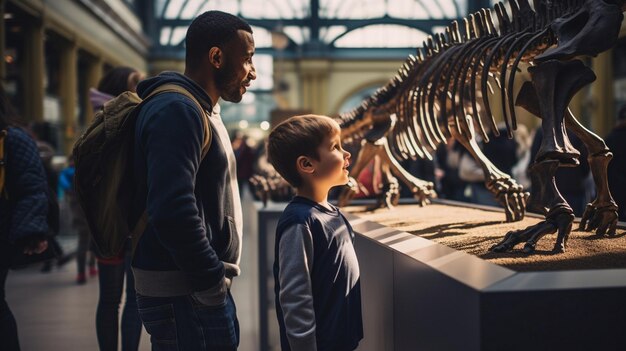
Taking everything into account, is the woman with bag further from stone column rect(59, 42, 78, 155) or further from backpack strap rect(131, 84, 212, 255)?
stone column rect(59, 42, 78, 155)

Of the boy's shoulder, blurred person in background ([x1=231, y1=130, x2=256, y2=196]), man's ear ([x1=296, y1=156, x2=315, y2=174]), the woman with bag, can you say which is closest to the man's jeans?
the boy's shoulder

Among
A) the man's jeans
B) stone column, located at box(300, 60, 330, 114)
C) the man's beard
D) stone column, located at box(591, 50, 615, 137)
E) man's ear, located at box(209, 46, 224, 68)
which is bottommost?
the man's jeans

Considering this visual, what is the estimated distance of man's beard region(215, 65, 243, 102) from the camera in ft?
7.86

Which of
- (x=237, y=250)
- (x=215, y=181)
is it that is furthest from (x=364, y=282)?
(x=215, y=181)

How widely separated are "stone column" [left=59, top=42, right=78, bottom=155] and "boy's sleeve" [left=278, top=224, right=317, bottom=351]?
14692 mm

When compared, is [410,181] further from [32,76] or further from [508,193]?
[32,76]

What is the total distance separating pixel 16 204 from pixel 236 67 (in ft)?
6.68

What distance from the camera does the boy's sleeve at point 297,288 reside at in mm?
2309

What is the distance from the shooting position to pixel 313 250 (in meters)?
2.41

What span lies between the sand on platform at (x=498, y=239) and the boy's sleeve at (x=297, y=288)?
63cm

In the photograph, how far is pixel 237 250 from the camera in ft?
7.99

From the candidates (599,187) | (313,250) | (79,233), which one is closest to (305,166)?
(313,250)

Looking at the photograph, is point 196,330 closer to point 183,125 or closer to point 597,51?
point 183,125

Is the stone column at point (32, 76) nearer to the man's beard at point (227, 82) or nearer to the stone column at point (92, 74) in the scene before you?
the stone column at point (92, 74)
